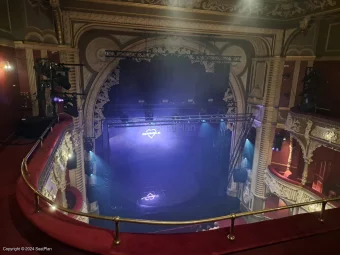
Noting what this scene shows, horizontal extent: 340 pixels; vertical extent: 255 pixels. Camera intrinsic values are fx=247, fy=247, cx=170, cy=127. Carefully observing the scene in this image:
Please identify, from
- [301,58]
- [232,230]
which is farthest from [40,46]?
[301,58]

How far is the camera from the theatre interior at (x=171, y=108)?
6.06 m

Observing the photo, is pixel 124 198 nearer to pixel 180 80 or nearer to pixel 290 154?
pixel 180 80

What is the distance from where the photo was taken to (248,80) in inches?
458

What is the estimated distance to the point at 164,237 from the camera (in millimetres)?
2428

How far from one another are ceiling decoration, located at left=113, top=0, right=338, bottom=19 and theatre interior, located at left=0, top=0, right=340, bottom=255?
0.13ft

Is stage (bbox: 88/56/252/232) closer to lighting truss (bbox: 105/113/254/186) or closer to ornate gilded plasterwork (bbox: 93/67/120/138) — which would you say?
lighting truss (bbox: 105/113/254/186)

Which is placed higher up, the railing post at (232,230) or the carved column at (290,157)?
the railing post at (232,230)

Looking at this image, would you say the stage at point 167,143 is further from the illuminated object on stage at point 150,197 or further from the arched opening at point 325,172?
the arched opening at point 325,172

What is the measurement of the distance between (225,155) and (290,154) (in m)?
3.12

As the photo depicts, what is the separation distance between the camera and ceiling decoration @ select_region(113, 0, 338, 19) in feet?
24.2

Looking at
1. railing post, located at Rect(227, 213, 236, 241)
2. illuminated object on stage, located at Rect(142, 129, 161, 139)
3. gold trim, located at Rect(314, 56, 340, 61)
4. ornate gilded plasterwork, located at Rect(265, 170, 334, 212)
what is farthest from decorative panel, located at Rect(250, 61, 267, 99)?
railing post, located at Rect(227, 213, 236, 241)

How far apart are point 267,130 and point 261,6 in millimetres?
5023

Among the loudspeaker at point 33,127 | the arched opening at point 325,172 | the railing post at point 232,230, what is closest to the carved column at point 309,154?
the arched opening at point 325,172

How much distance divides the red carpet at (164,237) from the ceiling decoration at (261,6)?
254 inches
